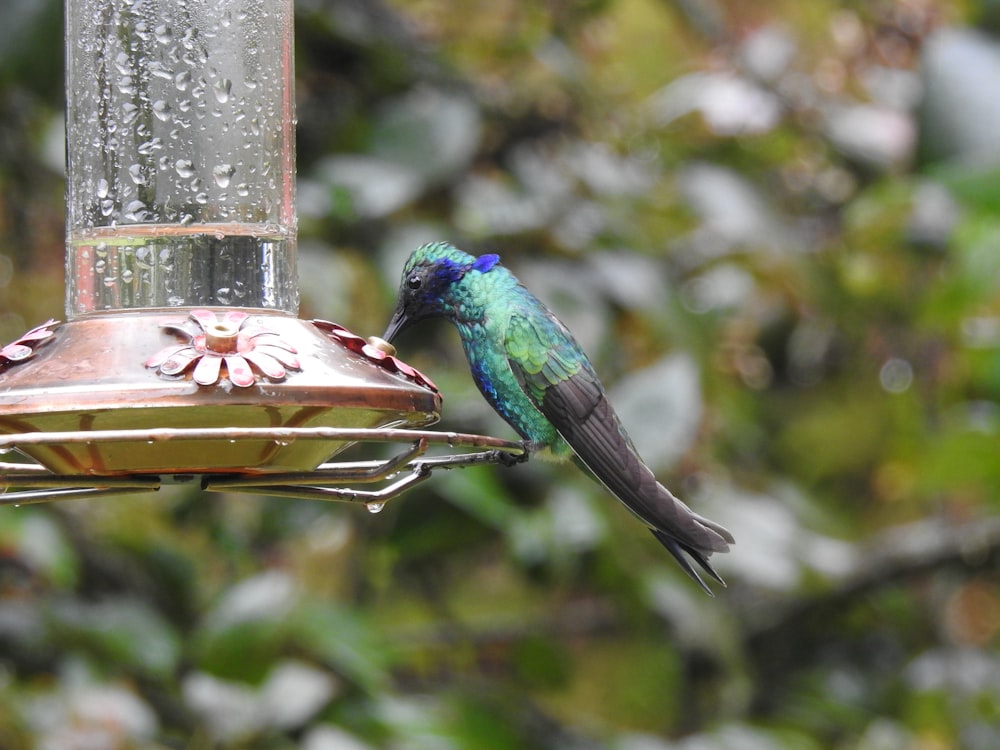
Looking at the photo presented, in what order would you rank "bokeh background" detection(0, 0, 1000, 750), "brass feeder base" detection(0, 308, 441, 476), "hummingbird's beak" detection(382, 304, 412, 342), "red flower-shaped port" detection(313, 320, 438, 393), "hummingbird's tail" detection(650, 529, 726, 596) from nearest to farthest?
"brass feeder base" detection(0, 308, 441, 476), "red flower-shaped port" detection(313, 320, 438, 393), "hummingbird's tail" detection(650, 529, 726, 596), "hummingbird's beak" detection(382, 304, 412, 342), "bokeh background" detection(0, 0, 1000, 750)

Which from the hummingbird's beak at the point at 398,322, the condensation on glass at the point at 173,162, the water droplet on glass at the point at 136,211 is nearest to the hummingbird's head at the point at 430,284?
the hummingbird's beak at the point at 398,322

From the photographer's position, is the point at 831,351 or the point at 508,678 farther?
the point at 831,351

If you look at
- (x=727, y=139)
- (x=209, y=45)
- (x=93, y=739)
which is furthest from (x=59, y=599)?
(x=727, y=139)

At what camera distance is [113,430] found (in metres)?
2.08

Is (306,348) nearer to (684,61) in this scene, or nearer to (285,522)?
(285,522)

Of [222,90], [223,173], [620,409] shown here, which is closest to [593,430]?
[223,173]

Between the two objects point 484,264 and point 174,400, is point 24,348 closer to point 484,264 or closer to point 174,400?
point 174,400

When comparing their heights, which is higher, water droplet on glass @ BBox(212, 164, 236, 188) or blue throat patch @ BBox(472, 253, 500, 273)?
water droplet on glass @ BBox(212, 164, 236, 188)

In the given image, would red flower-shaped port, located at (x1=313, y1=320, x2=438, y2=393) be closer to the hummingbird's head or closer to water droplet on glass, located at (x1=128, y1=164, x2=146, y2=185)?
water droplet on glass, located at (x1=128, y1=164, x2=146, y2=185)

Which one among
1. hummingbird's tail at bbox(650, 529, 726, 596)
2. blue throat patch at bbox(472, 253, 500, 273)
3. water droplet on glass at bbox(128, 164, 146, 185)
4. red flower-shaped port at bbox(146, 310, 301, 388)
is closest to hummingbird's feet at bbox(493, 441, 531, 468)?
hummingbird's tail at bbox(650, 529, 726, 596)

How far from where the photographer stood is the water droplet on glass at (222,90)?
8.96 feet

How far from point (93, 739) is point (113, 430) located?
226 cm

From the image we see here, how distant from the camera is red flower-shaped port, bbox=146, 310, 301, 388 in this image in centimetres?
207

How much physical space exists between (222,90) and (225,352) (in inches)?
31.4
